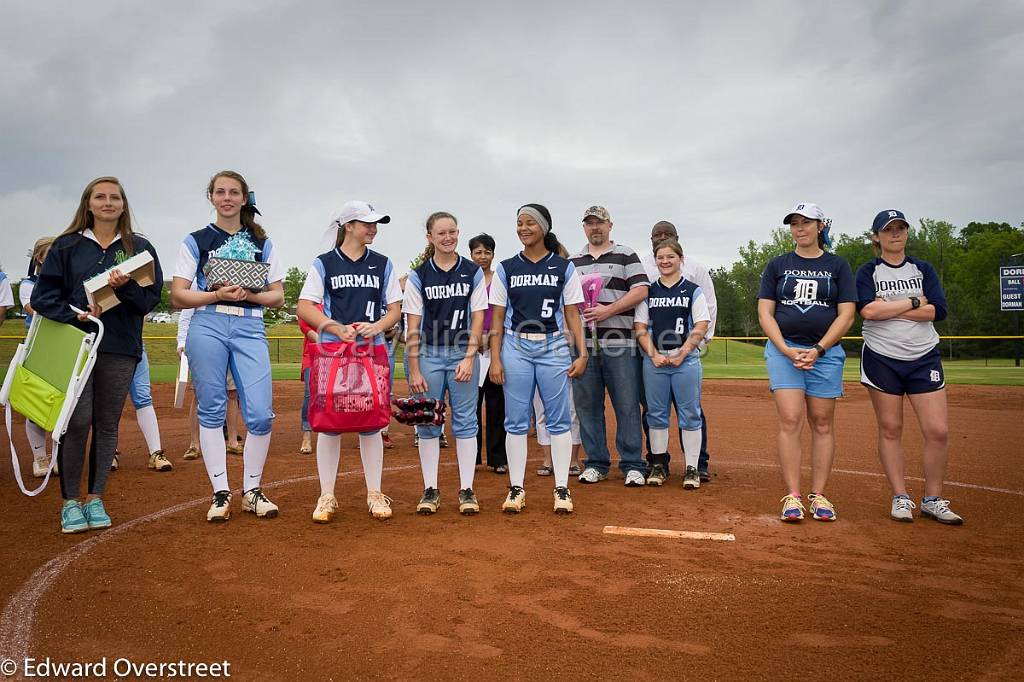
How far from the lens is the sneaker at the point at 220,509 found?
15.4 ft

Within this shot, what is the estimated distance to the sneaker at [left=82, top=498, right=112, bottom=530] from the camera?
181 inches

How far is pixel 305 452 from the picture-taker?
7977mm

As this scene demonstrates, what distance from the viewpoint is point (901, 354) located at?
16.0ft

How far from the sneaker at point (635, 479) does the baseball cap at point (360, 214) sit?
2992 millimetres

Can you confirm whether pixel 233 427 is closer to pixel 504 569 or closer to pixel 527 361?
pixel 527 361

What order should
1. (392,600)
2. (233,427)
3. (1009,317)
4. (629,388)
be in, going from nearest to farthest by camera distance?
(392,600), (629,388), (233,427), (1009,317)

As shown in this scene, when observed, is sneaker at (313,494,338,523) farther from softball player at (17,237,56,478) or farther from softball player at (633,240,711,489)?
softball player at (17,237,56,478)

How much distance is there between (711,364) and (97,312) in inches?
1172

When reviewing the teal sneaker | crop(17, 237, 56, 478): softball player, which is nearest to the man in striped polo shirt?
the teal sneaker

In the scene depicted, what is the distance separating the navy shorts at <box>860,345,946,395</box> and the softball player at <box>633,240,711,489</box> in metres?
1.37

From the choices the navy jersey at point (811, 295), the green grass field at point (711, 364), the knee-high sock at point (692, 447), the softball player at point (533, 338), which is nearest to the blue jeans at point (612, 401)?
the knee-high sock at point (692, 447)

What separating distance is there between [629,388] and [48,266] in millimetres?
4412

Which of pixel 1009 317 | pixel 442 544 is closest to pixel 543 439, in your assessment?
pixel 442 544

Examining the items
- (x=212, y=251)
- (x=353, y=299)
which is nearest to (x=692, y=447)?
(x=353, y=299)
